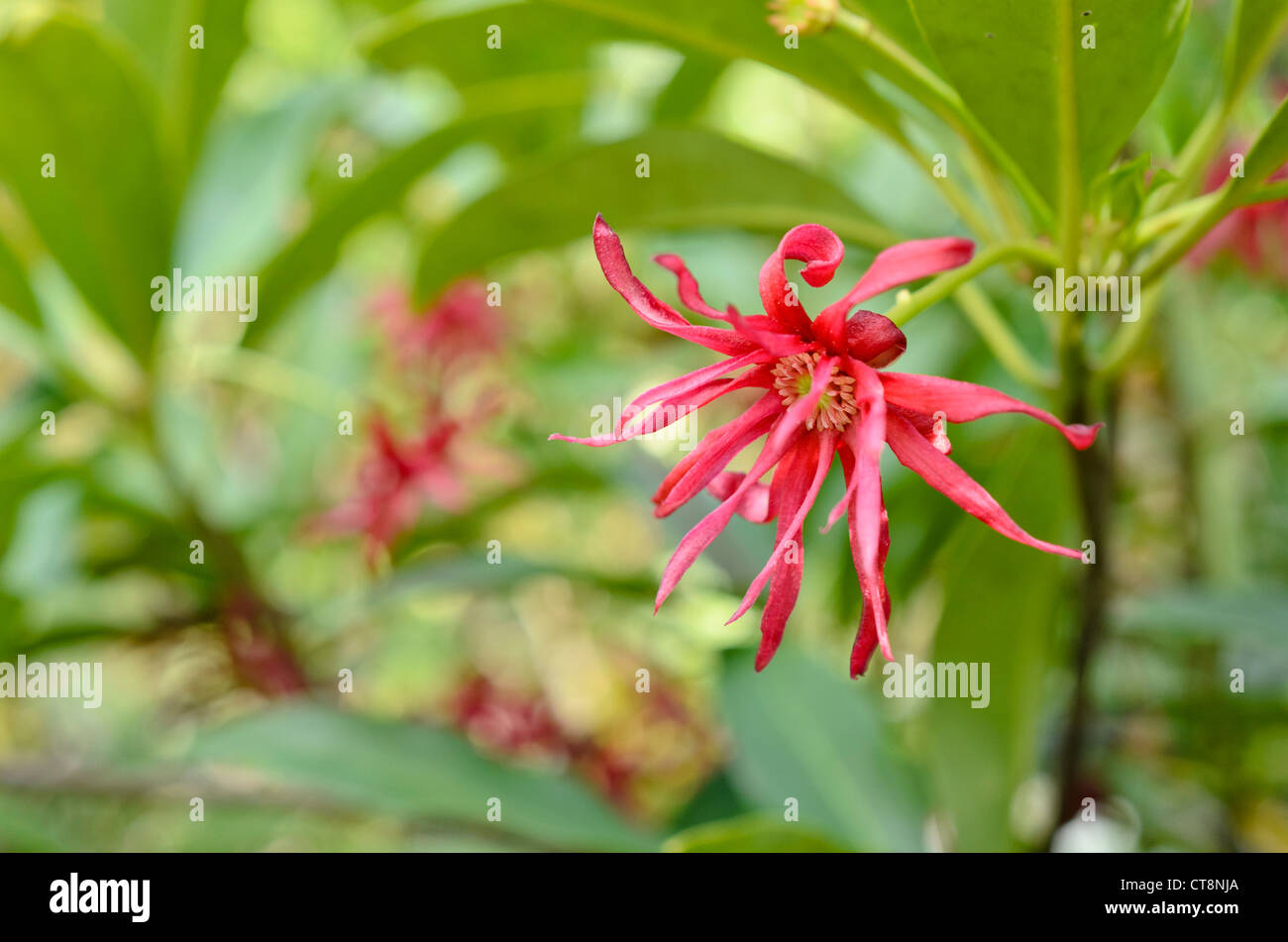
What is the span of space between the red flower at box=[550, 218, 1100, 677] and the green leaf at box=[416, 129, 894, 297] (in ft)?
1.50

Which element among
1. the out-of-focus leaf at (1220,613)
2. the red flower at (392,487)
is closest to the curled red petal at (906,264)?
the out-of-focus leaf at (1220,613)

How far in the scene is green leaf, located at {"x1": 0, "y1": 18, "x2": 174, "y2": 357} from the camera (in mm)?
1187

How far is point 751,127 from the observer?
2.77 metres

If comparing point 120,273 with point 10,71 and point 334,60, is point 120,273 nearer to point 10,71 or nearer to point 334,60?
point 10,71

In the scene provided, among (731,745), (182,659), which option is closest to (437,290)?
(731,745)

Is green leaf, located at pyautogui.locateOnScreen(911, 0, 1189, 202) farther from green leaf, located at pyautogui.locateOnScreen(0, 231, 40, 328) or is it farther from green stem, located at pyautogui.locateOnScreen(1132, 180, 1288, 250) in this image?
green leaf, located at pyautogui.locateOnScreen(0, 231, 40, 328)

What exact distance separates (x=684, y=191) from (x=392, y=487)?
0.79m

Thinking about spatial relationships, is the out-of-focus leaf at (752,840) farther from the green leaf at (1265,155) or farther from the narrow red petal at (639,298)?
the green leaf at (1265,155)

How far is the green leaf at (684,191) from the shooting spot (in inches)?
37.5

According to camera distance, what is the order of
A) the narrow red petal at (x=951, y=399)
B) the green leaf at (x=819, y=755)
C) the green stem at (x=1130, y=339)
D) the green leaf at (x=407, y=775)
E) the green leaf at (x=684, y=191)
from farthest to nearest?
1. the green leaf at (x=819, y=755)
2. the green leaf at (x=407, y=775)
3. the green leaf at (x=684, y=191)
4. the green stem at (x=1130, y=339)
5. the narrow red petal at (x=951, y=399)

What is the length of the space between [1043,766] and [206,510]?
4.36 feet

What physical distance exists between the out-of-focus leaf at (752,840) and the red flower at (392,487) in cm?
85

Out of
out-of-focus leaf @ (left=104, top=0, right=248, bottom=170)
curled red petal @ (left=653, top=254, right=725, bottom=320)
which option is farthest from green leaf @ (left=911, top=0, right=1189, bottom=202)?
out-of-focus leaf @ (left=104, top=0, right=248, bottom=170)

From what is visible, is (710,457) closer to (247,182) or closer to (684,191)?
(684,191)
